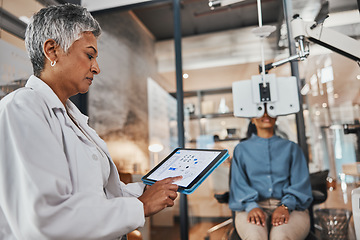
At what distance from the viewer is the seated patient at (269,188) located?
1.54 m

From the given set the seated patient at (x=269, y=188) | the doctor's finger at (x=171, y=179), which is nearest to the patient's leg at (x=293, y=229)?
the seated patient at (x=269, y=188)

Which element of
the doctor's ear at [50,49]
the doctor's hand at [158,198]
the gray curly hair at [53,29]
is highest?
the gray curly hair at [53,29]

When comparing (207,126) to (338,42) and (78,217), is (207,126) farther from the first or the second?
(78,217)

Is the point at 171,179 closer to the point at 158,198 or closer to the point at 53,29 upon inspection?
the point at 158,198

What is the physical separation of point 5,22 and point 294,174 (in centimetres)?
208

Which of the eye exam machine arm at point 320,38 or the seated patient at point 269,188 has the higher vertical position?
the eye exam machine arm at point 320,38

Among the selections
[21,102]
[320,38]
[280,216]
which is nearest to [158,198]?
[21,102]

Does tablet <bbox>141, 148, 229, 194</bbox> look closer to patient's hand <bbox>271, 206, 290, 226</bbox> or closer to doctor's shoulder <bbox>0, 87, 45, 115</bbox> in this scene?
doctor's shoulder <bbox>0, 87, 45, 115</bbox>

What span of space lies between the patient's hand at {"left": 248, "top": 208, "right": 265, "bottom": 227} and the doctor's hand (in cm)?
82

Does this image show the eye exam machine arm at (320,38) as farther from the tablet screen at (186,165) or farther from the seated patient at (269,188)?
the tablet screen at (186,165)

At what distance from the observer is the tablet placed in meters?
0.93

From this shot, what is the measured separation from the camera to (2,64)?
1.83m

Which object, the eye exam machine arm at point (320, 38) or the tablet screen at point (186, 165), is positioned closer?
the tablet screen at point (186, 165)

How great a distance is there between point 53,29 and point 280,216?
1.41 metres
